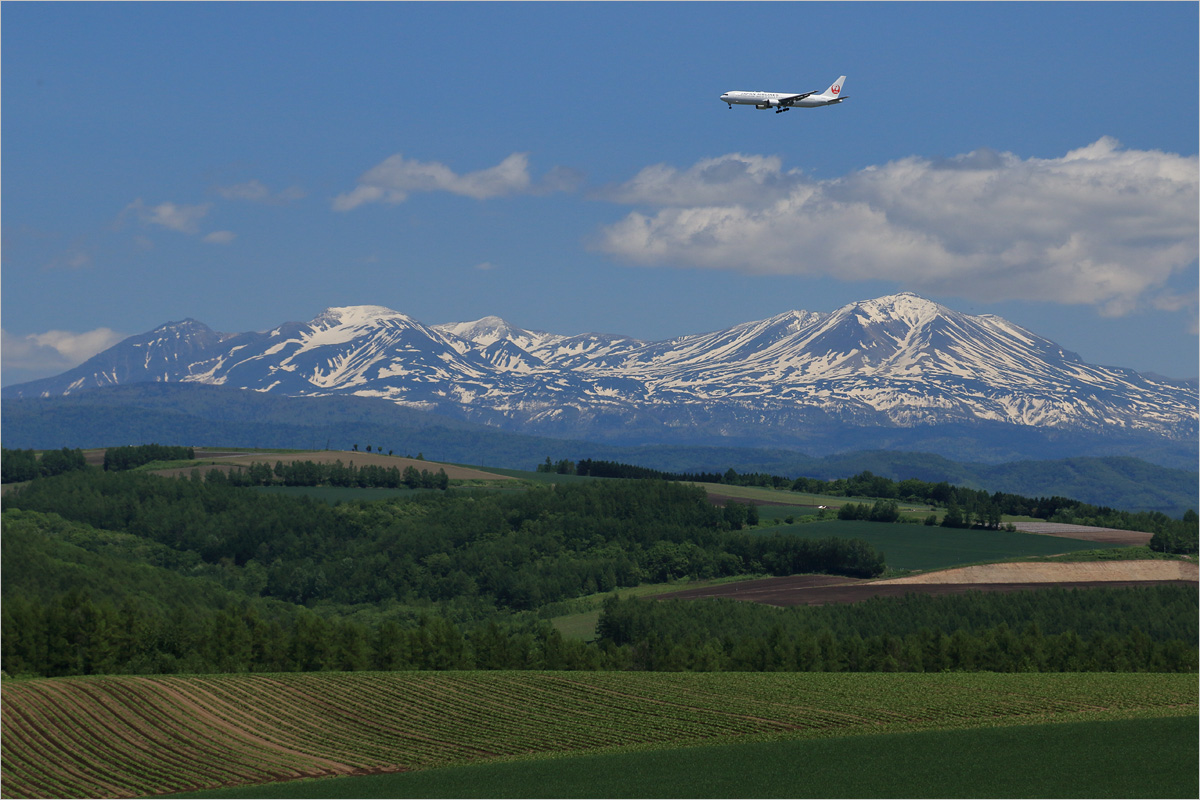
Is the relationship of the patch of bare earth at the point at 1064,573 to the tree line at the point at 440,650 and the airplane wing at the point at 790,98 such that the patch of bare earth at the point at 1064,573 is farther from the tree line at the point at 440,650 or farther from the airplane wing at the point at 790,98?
the airplane wing at the point at 790,98

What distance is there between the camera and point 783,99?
4503 inches

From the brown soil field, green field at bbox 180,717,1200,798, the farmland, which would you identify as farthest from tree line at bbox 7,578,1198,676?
green field at bbox 180,717,1200,798

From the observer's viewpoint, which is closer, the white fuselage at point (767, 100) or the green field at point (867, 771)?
the green field at point (867, 771)

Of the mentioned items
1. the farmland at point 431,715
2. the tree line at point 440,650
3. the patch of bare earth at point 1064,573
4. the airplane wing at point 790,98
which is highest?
the airplane wing at point 790,98

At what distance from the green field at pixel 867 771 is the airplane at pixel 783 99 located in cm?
6317

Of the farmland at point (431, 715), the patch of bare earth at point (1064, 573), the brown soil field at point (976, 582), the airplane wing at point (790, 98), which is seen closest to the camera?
the farmland at point (431, 715)

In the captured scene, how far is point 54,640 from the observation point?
5000 inches

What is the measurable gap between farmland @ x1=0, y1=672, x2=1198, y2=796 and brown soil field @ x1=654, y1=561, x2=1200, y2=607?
78.2m

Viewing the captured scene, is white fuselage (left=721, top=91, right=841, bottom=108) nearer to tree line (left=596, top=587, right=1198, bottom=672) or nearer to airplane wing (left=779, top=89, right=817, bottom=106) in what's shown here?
airplane wing (left=779, top=89, right=817, bottom=106)

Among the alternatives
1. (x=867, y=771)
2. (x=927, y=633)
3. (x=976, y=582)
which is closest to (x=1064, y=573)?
(x=976, y=582)

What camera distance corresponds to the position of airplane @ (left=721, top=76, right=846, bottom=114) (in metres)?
112

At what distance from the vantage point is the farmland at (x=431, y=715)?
72062mm

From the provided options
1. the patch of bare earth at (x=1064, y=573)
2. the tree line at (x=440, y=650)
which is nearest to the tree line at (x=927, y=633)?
the tree line at (x=440, y=650)

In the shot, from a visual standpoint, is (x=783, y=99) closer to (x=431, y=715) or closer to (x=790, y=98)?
(x=790, y=98)
